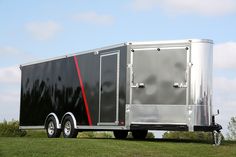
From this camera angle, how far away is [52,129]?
64.7 feet

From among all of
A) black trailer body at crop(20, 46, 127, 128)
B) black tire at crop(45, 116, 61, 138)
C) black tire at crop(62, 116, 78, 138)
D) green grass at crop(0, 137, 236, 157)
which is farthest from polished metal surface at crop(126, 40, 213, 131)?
black tire at crop(45, 116, 61, 138)

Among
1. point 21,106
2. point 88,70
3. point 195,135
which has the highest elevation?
point 88,70

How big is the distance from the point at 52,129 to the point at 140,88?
18.2 ft

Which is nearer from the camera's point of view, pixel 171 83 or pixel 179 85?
pixel 179 85

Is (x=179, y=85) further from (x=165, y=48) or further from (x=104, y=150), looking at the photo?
(x=104, y=150)

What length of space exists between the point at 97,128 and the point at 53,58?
4.48 metres

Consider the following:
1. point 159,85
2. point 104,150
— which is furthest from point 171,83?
point 104,150

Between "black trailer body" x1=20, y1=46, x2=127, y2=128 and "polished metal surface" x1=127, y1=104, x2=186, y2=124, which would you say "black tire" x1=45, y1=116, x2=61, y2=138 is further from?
"polished metal surface" x1=127, y1=104, x2=186, y2=124

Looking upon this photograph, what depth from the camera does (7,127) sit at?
29453 millimetres

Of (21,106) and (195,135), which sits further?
(195,135)

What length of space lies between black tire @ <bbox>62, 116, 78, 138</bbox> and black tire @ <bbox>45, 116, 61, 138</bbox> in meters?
0.46

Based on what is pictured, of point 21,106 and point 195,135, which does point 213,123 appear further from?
point 195,135

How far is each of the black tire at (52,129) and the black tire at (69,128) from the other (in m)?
0.46

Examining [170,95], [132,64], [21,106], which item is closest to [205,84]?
[170,95]
